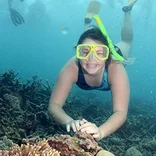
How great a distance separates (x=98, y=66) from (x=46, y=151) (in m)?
2.68

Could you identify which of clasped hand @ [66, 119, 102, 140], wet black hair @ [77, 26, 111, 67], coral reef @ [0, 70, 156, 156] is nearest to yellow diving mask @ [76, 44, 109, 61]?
wet black hair @ [77, 26, 111, 67]

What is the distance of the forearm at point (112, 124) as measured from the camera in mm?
4666

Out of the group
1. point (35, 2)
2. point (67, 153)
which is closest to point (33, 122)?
point (67, 153)

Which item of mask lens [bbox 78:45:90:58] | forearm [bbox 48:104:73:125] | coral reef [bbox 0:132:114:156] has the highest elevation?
mask lens [bbox 78:45:90:58]

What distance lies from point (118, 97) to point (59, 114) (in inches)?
48.7

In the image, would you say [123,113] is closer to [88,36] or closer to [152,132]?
[88,36]

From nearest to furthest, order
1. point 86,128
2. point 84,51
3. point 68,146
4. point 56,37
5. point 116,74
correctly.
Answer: point 68,146 → point 86,128 → point 84,51 → point 116,74 → point 56,37

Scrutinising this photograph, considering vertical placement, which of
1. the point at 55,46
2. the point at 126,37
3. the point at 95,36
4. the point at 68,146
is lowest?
the point at 68,146

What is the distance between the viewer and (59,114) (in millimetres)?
5152

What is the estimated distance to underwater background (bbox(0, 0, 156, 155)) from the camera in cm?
5375

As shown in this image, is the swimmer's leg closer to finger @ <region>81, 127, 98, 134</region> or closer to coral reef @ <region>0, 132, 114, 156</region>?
finger @ <region>81, 127, 98, 134</region>

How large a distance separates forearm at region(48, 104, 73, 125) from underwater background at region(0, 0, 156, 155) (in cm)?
3287

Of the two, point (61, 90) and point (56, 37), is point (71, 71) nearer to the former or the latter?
point (61, 90)

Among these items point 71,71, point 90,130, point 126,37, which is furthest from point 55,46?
point 90,130
